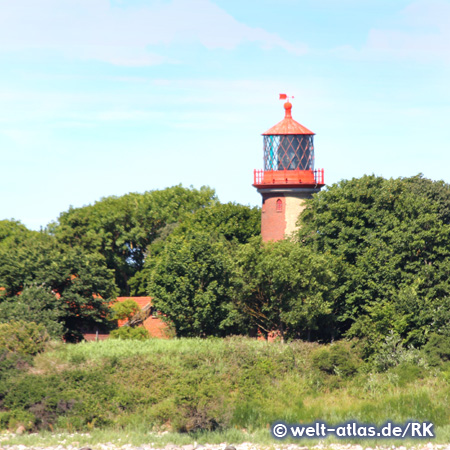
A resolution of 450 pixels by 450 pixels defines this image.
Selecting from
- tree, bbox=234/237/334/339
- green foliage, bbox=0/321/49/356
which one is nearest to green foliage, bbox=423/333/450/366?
tree, bbox=234/237/334/339

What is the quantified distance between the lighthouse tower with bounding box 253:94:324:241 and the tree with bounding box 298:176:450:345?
1416 mm

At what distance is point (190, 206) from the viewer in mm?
77750

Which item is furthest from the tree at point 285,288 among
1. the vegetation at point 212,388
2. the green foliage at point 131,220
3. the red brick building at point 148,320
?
the green foliage at point 131,220

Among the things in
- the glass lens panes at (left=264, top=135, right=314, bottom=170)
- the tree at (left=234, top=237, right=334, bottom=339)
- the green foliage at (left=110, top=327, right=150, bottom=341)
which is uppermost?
the glass lens panes at (left=264, top=135, right=314, bottom=170)

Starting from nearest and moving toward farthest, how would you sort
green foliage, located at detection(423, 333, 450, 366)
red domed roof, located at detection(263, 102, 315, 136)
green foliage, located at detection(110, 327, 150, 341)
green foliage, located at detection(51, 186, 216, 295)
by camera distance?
green foliage, located at detection(423, 333, 450, 366) → green foliage, located at detection(110, 327, 150, 341) → red domed roof, located at detection(263, 102, 315, 136) → green foliage, located at detection(51, 186, 216, 295)

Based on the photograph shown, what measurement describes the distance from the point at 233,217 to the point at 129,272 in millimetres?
16276

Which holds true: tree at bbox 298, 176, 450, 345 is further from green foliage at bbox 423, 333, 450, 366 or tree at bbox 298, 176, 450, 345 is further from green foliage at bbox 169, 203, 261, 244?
green foliage at bbox 169, 203, 261, 244

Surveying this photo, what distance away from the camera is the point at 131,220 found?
3034 inches

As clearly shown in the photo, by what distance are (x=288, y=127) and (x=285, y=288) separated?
10.7 m

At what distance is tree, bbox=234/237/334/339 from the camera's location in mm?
44906

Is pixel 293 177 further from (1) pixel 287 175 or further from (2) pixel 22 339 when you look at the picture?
(2) pixel 22 339

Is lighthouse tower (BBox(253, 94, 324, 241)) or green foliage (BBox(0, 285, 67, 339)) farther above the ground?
lighthouse tower (BBox(253, 94, 324, 241))

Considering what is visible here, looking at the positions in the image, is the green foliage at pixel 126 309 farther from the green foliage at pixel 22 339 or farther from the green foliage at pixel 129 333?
the green foliage at pixel 22 339

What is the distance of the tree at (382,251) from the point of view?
4241 centimetres
